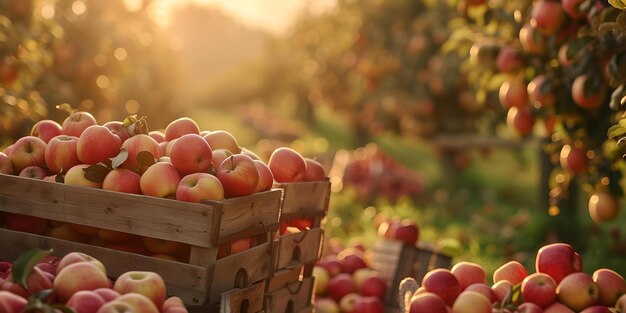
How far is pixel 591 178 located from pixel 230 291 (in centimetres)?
Result: 276

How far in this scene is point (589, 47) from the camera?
424 centimetres

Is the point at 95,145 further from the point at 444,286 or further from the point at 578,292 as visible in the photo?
the point at 578,292

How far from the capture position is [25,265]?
2641mm

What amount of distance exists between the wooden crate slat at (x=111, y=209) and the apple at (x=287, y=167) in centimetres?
96

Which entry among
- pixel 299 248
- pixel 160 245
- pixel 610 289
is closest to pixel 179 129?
pixel 160 245

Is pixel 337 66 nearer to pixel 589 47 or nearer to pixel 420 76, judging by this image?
pixel 420 76

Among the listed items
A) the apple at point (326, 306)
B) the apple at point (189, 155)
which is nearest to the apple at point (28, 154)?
the apple at point (189, 155)

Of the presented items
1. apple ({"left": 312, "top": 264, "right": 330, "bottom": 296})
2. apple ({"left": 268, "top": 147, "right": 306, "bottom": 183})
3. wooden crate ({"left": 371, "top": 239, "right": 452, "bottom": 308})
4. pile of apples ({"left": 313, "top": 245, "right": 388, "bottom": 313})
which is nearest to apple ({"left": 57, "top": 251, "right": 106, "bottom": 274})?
apple ({"left": 268, "top": 147, "right": 306, "bottom": 183})

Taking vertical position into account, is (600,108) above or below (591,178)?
above

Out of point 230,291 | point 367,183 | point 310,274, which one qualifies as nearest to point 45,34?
point 310,274

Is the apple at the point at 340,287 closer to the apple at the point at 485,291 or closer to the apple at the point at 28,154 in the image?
the apple at the point at 485,291

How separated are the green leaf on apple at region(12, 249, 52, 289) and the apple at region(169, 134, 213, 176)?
0.82 metres

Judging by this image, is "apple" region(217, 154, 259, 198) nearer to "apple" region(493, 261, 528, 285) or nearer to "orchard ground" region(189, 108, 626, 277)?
"apple" region(493, 261, 528, 285)

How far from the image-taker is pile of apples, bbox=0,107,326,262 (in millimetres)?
3240
